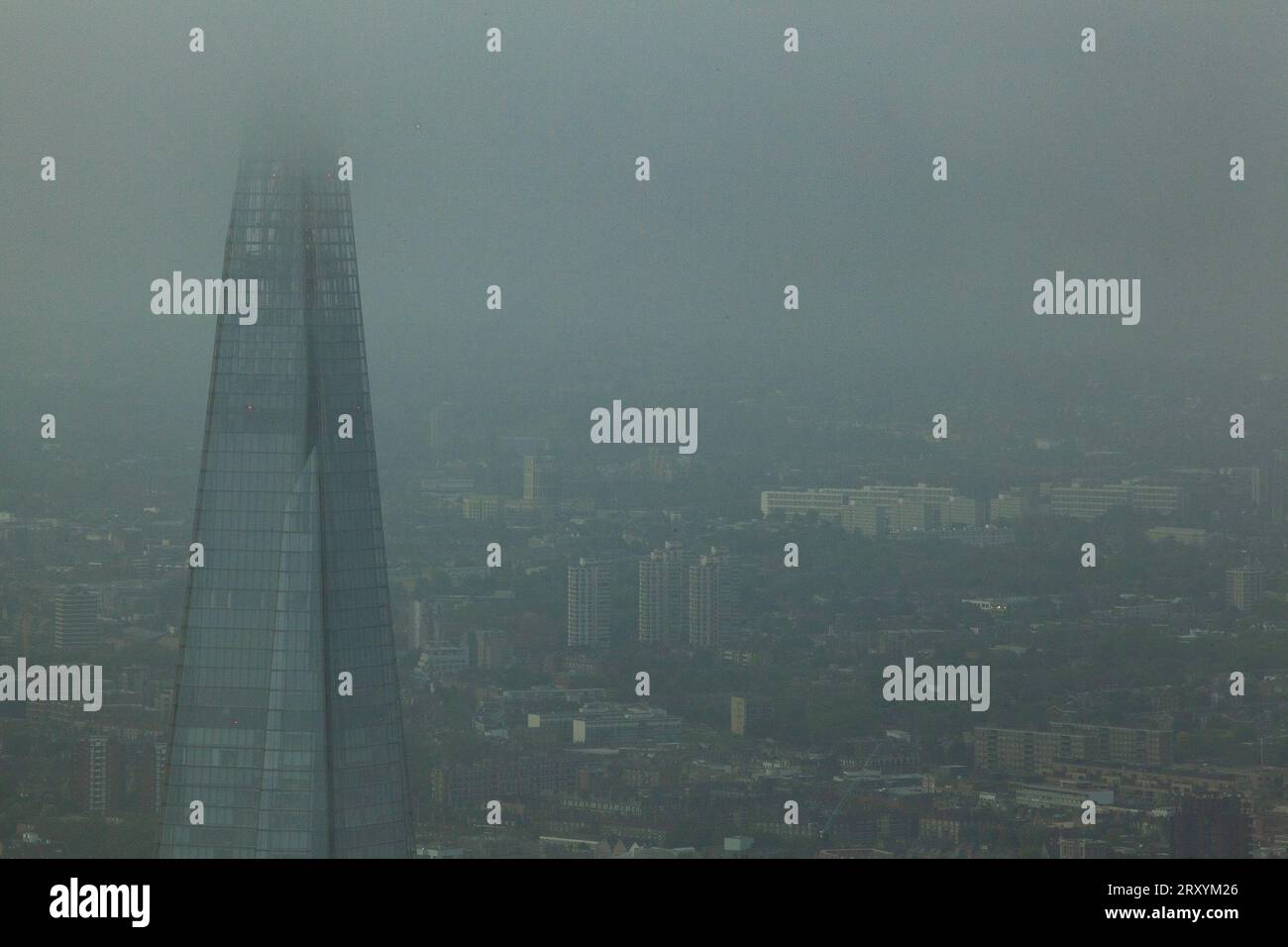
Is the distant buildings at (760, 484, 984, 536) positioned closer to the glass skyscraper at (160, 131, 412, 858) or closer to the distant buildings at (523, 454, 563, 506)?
the distant buildings at (523, 454, 563, 506)

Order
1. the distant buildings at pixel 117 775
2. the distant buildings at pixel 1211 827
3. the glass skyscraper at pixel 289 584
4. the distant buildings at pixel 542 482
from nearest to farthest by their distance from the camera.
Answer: the distant buildings at pixel 1211 827, the distant buildings at pixel 117 775, the distant buildings at pixel 542 482, the glass skyscraper at pixel 289 584

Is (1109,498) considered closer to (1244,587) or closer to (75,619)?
(1244,587)

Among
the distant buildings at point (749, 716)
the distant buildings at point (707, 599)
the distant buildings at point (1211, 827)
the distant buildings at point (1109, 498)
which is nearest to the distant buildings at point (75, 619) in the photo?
the distant buildings at point (707, 599)

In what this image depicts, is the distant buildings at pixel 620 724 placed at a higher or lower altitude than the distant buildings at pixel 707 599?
lower

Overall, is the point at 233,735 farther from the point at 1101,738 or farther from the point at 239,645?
the point at 1101,738

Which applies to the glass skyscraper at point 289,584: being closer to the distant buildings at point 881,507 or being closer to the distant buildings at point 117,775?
the distant buildings at point 117,775
